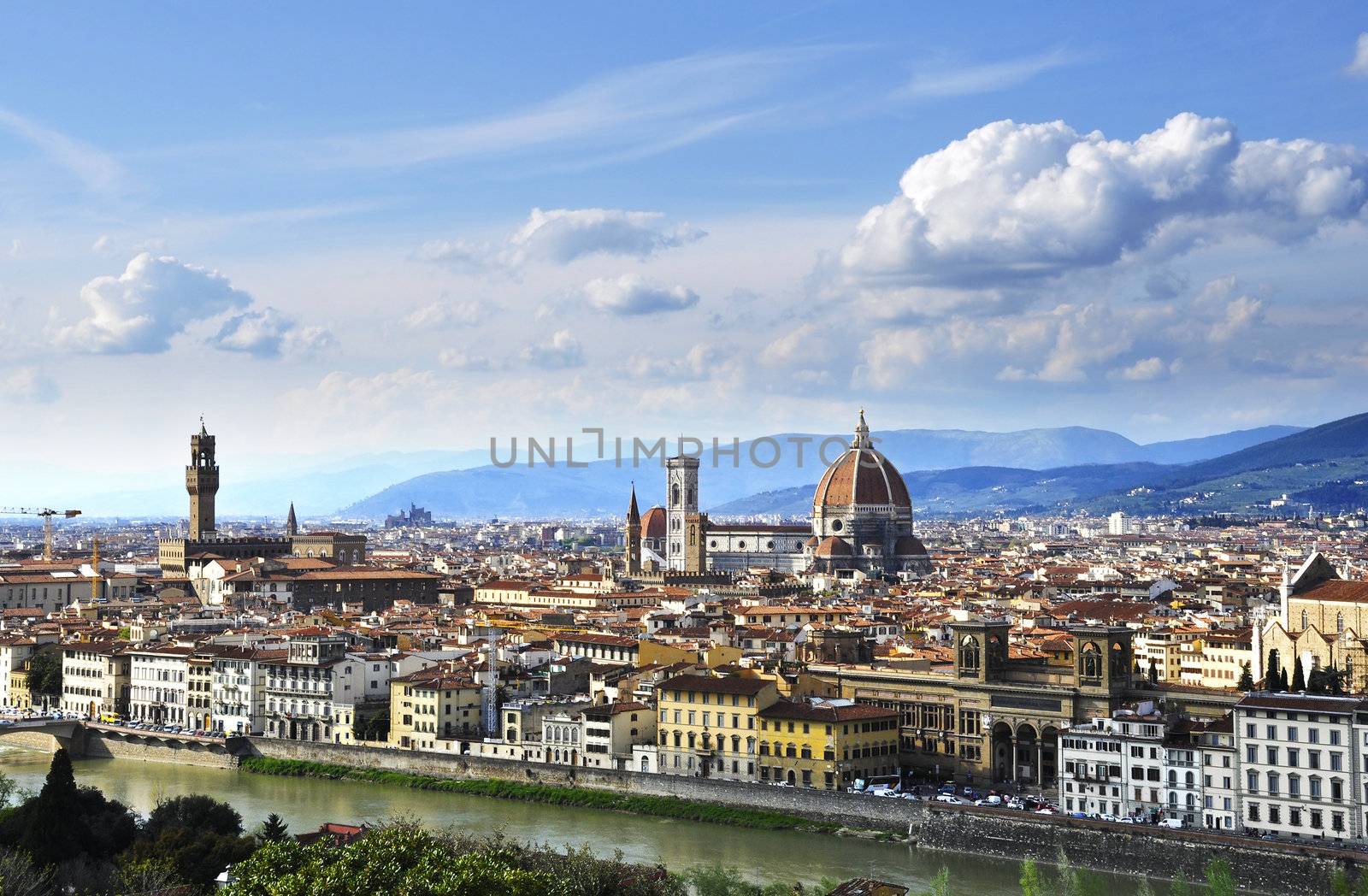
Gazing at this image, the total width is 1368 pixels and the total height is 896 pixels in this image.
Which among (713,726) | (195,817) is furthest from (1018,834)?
(195,817)

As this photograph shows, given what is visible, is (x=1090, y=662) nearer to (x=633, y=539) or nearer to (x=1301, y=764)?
(x=1301, y=764)

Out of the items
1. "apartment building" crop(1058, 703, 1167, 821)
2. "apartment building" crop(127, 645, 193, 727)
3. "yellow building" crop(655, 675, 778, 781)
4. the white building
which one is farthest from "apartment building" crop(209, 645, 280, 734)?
"apartment building" crop(1058, 703, 1167, 821)

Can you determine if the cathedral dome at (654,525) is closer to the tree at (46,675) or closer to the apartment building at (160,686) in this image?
the tree at (46,675)

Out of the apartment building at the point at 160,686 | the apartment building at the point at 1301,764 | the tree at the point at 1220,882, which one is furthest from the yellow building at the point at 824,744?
the apartment building at the point at 160,686

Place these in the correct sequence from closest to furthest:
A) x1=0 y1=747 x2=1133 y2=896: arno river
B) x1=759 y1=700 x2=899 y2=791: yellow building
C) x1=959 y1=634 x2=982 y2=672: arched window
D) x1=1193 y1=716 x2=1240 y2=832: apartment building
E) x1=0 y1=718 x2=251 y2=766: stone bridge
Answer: x1=0 y1=747 x2=1133 y2=896: arno river < x1=1193 y1=716 x2=1240 y2=832: apartment building < x1=759 y1=700 x2=899 y2=791: yellow building < x1=959 y1=634 x2=982 y2=672: arched window < x1=0 y1=718 x2=251 y2=766: stone bridge

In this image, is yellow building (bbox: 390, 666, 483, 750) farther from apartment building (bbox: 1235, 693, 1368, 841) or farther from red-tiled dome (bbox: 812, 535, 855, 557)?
red-tiled dome (bbox: 812, 535, 855, 557)

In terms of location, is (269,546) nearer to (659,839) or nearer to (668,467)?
(668,467)

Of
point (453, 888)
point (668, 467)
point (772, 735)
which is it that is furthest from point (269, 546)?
point (453, 888)
